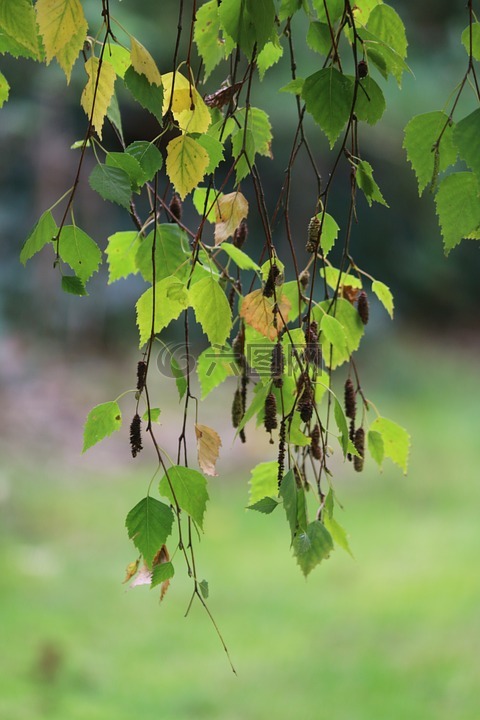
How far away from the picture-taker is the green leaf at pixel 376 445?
2.00 feet

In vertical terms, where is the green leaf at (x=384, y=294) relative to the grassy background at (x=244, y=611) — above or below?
below

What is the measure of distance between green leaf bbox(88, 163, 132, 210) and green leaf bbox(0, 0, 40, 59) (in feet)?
0.24

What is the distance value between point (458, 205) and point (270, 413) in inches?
6.2

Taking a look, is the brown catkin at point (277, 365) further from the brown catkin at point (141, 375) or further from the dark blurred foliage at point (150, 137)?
the dark blurred foliage at point (150, 137)

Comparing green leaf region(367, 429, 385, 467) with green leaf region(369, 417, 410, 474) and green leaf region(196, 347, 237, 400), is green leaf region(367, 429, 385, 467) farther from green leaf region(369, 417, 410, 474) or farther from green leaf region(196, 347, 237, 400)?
green leaf region(196, 347, 237, 400)

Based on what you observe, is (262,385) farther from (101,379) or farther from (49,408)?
(101,379)

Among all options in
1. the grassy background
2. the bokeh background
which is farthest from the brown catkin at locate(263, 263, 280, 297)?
the grassy background

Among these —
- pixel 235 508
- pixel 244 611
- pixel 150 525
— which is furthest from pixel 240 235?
pixel 235 508

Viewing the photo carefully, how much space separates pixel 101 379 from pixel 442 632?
2.71 metres

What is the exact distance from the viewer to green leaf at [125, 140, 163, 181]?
514 mm

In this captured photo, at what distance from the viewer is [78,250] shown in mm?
510

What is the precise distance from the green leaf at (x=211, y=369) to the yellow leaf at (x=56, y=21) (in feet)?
0.76

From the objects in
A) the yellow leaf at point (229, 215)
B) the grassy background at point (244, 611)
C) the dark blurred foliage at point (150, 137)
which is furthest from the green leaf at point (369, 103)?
the dark blurred foliage at point (150, 137)

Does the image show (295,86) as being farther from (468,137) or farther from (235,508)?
(235,508)
